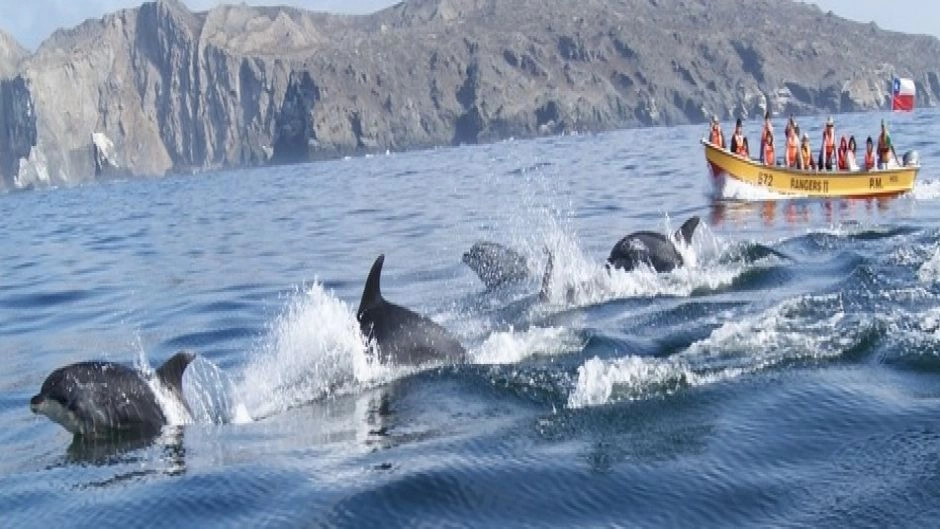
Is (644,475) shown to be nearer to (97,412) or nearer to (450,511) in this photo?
(450,511)

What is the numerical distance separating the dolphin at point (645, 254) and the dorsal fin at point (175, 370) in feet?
28.0

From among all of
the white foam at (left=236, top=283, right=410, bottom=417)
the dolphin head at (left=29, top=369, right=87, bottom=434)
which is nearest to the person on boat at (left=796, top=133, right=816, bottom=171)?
the white foam at (left=236, top=283, right=410, bottom=417)

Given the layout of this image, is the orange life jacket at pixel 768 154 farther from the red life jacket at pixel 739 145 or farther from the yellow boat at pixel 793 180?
the yellow boat at pixel 793 180

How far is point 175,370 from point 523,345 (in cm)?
A: 409

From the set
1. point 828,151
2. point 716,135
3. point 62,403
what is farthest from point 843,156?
point 62,403

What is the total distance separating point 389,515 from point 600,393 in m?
3.34

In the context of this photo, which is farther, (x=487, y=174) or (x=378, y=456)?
(x=487, y=174)

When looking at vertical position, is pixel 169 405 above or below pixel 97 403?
below

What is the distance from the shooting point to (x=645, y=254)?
19250 millimetres

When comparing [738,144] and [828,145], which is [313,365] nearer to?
[738,144]

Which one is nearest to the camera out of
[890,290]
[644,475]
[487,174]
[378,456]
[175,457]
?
[644,475]

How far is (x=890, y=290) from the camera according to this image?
1576 cm

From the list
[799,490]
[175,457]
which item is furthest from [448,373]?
[799,490]

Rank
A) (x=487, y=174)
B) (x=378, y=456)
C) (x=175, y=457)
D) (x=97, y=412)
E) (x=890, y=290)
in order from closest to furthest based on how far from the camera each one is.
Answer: (x=378, y=456) → (x=175, y=457) → (x=97, y=412) → (x=890, y=290) → (x=487, y=174)
